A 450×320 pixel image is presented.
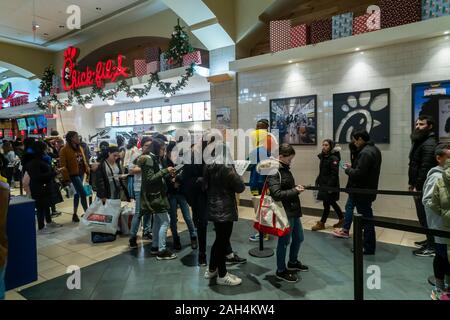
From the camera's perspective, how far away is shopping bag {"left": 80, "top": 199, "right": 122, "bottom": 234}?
4.30m

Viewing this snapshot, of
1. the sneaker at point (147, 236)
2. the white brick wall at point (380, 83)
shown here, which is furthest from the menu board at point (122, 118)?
the sneaker at point (147, 236)

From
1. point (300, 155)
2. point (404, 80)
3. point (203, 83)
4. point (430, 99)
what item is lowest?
point (300, 155)

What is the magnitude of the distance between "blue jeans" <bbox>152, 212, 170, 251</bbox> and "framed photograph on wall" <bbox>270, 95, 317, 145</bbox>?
3.34m

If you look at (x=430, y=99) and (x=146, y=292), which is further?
(x=430, y=99)

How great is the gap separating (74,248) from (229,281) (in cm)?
251

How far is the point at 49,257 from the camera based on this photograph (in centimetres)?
392

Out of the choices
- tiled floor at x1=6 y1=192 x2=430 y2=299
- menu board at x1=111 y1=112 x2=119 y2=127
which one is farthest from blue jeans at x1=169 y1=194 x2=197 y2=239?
menu board at x1=111 y1=112 x2=119 y2=127

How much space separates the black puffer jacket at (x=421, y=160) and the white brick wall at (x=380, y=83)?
131 centimetres

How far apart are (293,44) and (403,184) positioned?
322 centimetres

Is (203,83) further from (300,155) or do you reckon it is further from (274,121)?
(300,155)

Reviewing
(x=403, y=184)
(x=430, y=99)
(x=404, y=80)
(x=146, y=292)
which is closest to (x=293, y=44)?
(x=404, y=80)

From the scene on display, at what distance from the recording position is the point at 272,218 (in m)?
2.90

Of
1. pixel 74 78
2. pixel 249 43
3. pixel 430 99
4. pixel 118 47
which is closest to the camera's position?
pixel 430 99

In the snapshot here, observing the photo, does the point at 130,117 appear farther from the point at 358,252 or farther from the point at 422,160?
the point at 358,252
